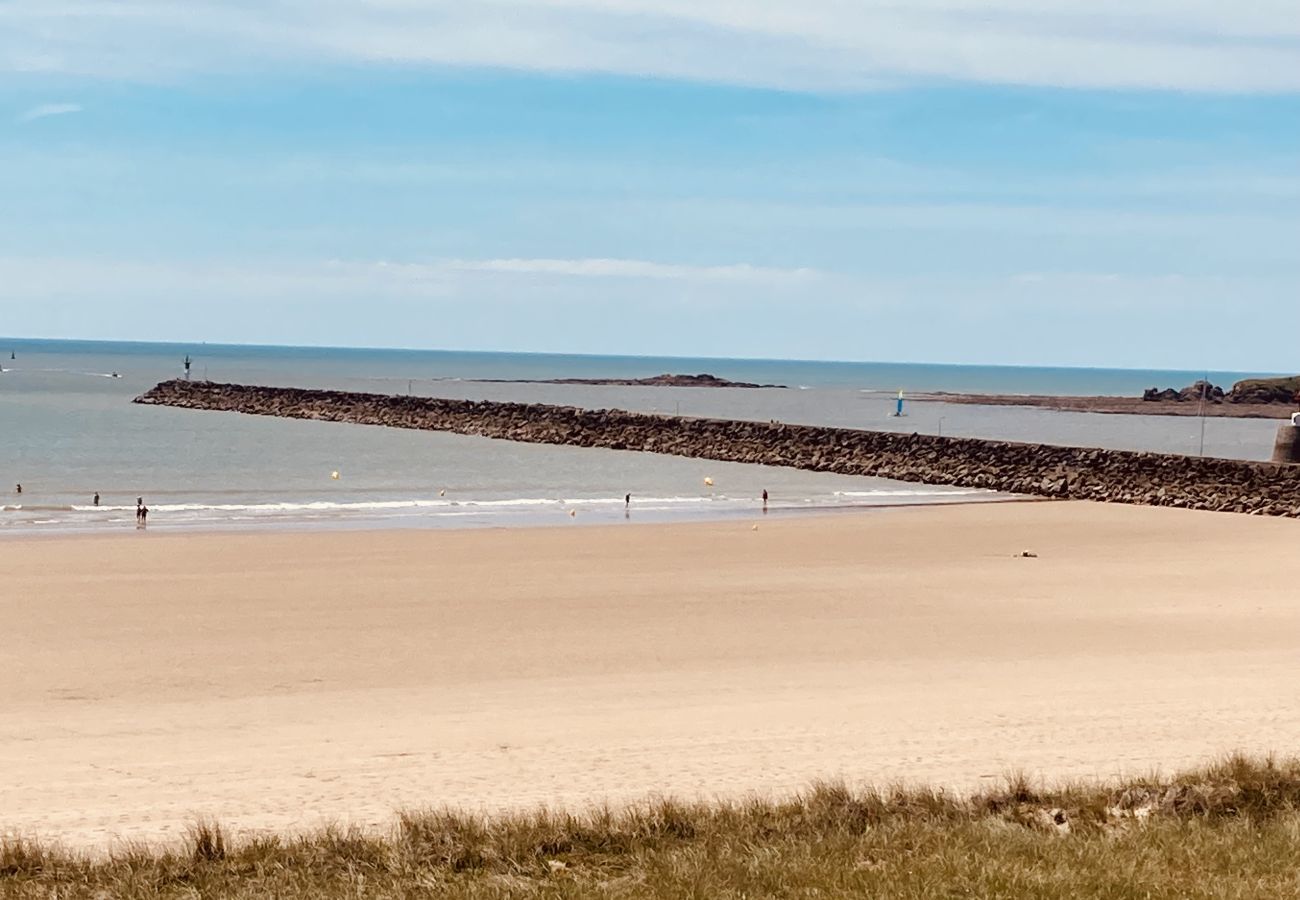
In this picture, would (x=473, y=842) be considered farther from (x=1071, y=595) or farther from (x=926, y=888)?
(x=1071, y=595)

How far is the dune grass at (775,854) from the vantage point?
24.2ft

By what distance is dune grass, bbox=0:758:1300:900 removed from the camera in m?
7.36

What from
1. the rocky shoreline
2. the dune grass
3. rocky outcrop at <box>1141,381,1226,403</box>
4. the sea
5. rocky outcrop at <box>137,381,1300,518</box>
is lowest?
the sea

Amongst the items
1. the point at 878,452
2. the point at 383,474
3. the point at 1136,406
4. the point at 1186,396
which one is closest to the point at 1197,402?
the point at 1186,396

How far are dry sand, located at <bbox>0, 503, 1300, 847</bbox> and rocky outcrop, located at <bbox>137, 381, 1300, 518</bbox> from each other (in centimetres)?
1431

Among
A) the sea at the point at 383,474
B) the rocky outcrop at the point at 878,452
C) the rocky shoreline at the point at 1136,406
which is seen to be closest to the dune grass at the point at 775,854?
the sea at the point at 383,474

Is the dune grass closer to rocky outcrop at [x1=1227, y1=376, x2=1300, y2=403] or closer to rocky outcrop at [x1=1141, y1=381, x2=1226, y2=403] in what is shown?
rocky outcrop at [x1=1227, y1=376, x2=1300, y2=403]

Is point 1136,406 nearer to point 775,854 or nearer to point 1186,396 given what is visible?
point 1186,396

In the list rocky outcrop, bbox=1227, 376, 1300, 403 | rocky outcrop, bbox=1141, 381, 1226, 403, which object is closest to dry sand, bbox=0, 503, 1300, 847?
rocky outcrop, bbox=1227, 376, 1300, 403

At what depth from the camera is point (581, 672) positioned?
15500 mm

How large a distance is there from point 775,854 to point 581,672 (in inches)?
303

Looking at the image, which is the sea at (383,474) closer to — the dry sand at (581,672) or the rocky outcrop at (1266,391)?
the dry sand at (581,672)

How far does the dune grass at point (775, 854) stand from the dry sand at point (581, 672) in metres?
1.17

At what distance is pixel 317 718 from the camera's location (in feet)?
42.9
